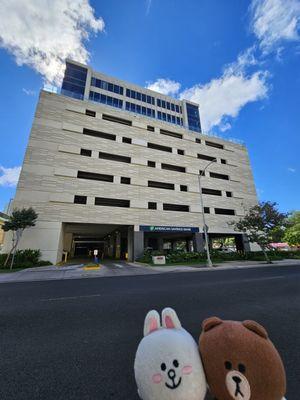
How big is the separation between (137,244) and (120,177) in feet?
29.0

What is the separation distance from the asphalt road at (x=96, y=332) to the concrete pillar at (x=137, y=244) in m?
16.2

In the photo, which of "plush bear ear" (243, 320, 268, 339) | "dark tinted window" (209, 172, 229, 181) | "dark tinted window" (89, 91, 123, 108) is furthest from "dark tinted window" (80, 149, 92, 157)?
"plush bear ear" (243, 320, 268, 339)

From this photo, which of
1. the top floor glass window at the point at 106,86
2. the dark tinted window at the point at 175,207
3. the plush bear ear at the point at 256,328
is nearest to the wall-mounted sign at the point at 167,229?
the dark tinted window at the point at 175,207

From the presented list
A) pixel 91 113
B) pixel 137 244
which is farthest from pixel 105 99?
pixel 137 244

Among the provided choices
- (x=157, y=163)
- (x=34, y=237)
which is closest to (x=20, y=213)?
(x=34, y=237)

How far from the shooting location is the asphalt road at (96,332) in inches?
85.4

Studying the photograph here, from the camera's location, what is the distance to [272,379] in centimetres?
116

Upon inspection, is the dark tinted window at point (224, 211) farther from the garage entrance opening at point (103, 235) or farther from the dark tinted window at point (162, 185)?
the garage entrance opening at point (103, 235)

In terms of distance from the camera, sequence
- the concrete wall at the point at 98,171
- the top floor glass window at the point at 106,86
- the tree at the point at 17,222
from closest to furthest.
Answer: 1. the tree at the point at 17,222
2. the concrete wall at the point at 98,171
3. the top floor glass window at the point at 106,86

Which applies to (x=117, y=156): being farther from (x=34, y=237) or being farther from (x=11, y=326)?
(x=11, y=326)

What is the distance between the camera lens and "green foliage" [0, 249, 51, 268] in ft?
56.1

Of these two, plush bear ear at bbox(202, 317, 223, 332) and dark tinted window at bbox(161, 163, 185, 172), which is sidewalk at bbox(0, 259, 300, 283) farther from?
dark tinted window at bbox(161, 163, 185, 172)

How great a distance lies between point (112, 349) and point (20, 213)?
58.9 feet

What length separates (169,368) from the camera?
1173mm
